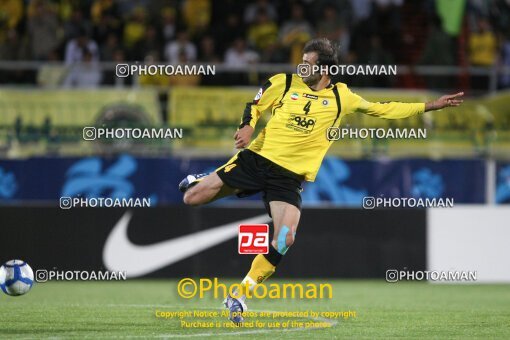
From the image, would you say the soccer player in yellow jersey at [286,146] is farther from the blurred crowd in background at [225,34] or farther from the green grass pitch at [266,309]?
the blurred crowd in background at [225,34]

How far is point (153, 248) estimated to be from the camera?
51.3 feet

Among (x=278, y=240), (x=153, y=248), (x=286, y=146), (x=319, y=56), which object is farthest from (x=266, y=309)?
(x=153, y=248)

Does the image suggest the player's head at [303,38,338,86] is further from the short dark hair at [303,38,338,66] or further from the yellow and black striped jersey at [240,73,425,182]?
the yellow and black striped jersey at [240,73,425,182]

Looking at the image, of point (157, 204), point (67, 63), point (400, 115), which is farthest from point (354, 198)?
point (400, 115)

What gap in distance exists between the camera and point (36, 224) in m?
15.5

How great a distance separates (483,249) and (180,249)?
4418 mm

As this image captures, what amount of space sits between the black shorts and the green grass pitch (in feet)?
3.86

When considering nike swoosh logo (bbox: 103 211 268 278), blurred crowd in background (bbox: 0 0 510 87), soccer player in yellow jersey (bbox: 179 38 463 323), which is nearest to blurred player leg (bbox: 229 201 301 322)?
soccer player in yellow jersey (bbox: 179 38 463 323)

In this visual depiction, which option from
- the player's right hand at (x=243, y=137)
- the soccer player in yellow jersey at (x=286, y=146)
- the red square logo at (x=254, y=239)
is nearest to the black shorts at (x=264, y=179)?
the soccer player in yellow jersey at (x=286, y=146)

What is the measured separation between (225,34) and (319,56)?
10603 mm

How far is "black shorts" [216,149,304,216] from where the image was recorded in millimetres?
10062

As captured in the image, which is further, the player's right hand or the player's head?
the player's head

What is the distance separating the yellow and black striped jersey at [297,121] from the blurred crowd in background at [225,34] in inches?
347

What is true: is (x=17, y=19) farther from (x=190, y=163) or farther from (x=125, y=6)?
(x=190, y=163)
